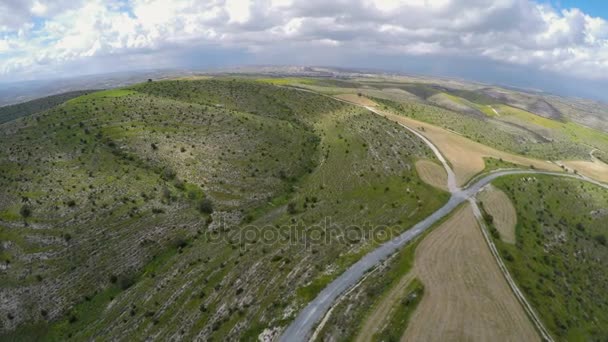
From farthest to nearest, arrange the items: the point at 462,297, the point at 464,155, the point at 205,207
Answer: the point at 464,155, the point at 205,207, the point at 462,297

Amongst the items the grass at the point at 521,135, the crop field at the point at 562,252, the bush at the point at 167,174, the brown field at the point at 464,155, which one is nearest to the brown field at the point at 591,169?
the grass at the point at 521,135

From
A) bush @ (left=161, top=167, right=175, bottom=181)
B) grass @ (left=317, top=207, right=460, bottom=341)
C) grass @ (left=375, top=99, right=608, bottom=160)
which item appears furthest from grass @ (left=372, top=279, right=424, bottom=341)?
grass @ (left=375, top=99, right=608, bottom=160)

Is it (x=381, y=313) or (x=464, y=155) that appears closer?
(x=381, y=313)

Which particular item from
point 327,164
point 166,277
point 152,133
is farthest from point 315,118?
A: point 166,277

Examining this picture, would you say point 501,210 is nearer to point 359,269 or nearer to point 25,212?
point 359,269

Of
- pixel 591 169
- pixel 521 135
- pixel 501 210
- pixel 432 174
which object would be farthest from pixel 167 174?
pixel 521 135

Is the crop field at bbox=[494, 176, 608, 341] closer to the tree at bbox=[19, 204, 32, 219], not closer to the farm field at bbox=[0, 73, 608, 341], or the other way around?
the farm field at bbox=[0, 73, 608, 341]

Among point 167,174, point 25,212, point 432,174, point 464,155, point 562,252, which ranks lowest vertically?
point 562,252
